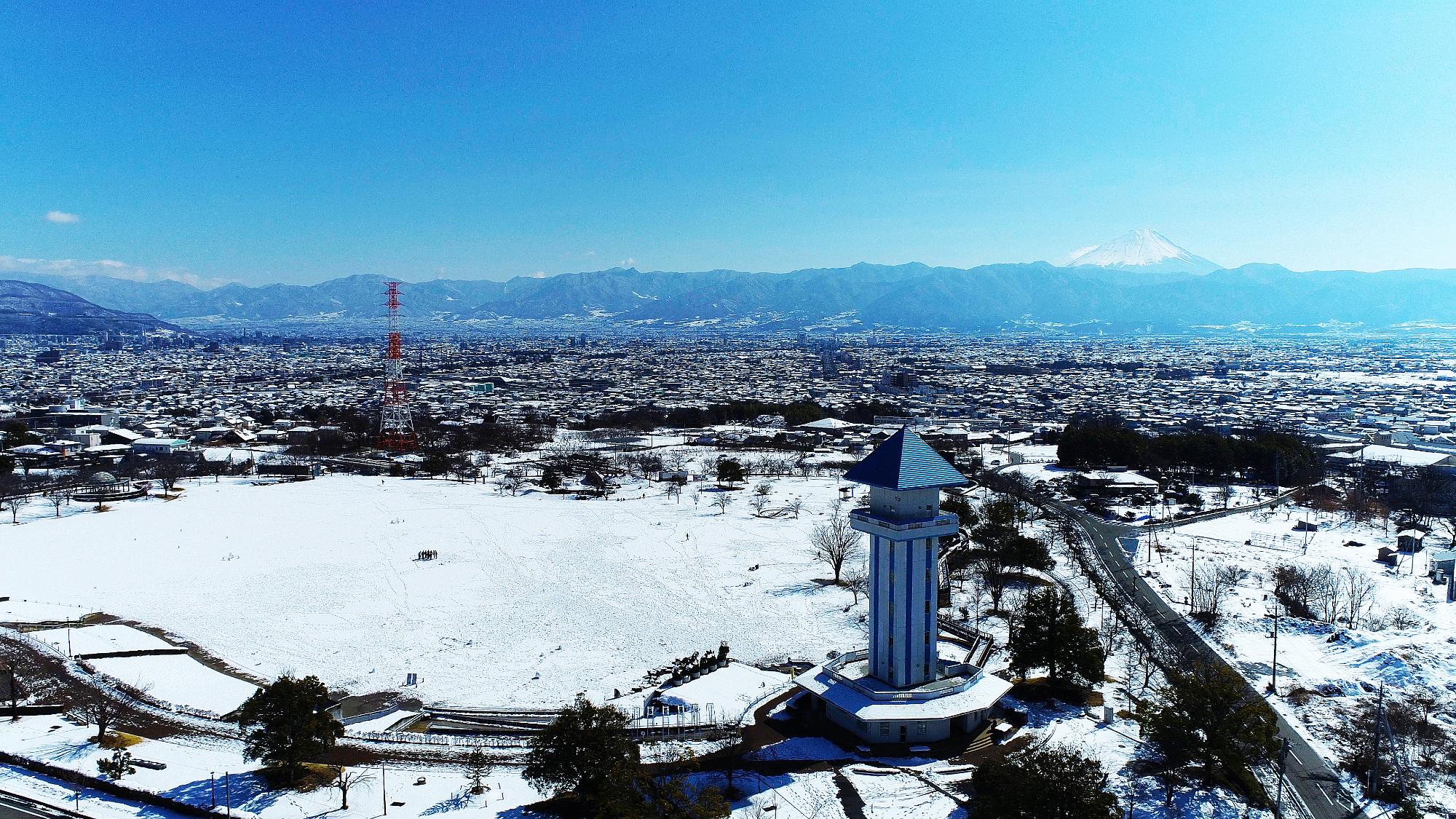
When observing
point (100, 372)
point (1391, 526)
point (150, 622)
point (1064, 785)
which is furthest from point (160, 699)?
point (100, 372)

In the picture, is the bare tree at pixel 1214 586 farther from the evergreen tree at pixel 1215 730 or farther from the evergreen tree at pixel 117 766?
the evergreen tree at pixel 117 766

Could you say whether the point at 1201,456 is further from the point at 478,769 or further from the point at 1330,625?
the point at 478,769

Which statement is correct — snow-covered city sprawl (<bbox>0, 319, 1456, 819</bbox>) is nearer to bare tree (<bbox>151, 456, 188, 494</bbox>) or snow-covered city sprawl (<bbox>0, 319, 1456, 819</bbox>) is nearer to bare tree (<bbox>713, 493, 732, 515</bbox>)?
bare tree (<bbox>713, 493, 732, 515</bbox>)

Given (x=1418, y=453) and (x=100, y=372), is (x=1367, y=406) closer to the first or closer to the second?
(x=1418, y=453)

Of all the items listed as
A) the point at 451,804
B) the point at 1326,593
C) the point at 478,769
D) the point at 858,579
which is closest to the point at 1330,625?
the point at 1326,593

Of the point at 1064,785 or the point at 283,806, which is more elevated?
the point at 1064,785

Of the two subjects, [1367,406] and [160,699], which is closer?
[160,699]

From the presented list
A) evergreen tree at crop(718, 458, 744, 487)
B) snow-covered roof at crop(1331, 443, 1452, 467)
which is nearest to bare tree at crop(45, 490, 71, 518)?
evergreen tree at crop(718, 458, 744, 487)

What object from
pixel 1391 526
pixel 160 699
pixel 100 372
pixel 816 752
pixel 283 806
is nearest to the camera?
pixel 283 806
